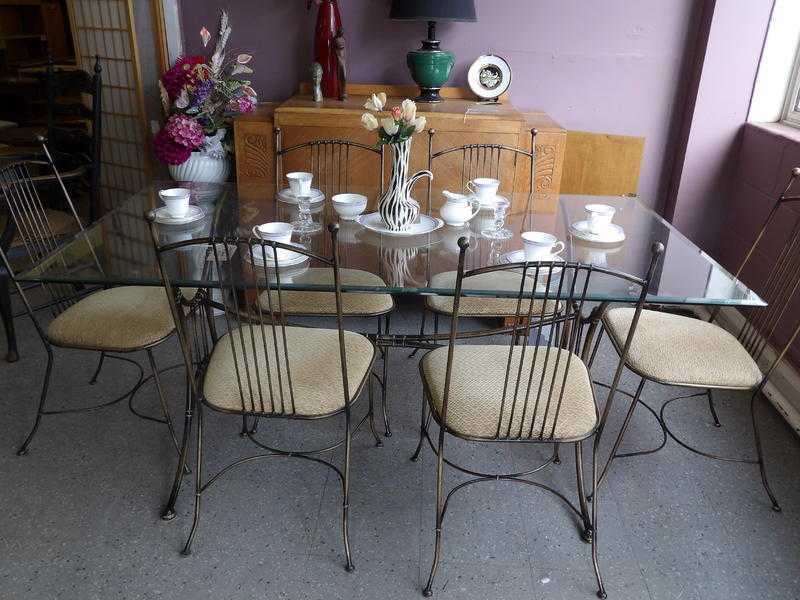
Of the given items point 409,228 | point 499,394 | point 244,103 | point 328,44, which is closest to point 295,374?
point 499,394

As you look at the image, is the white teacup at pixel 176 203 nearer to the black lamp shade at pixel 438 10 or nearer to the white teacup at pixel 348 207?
the white teacup at pixel 348 207

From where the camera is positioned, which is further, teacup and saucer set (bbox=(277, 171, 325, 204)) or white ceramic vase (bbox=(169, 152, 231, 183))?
white ceramic vase (bbox=(169, 152, 231, 183))

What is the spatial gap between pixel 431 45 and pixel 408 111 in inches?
52.3

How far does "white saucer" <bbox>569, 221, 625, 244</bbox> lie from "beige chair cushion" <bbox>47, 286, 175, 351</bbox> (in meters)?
1.37

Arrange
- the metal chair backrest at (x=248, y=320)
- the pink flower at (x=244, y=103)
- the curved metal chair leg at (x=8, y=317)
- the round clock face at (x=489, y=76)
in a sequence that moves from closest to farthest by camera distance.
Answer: the metal chair backrest at (x=248, y=320)
the curved metal chair leg at (x=8, y=317)
the pink flower at (x=244, y=103)
the round clock face at (x=489, y=76)

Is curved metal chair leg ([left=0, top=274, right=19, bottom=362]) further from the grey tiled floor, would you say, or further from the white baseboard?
the white baseboard

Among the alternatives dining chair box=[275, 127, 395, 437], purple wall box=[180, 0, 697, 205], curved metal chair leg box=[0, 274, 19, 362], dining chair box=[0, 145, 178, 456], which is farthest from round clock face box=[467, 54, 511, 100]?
curved metal chair leg box=[0, 274, 19, 362]

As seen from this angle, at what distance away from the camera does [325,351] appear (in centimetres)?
185

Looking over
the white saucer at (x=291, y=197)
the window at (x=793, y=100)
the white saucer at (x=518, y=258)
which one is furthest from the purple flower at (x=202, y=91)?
the window at (x=793, y=100)

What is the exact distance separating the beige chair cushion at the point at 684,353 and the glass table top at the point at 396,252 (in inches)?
9.6

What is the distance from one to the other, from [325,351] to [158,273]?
52cm

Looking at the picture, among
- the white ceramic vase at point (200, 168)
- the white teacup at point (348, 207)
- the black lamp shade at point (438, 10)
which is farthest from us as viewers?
the white ceramic vase at point (200, 168)

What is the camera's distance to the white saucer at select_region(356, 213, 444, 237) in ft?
6.92

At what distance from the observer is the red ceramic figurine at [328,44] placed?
310cm
